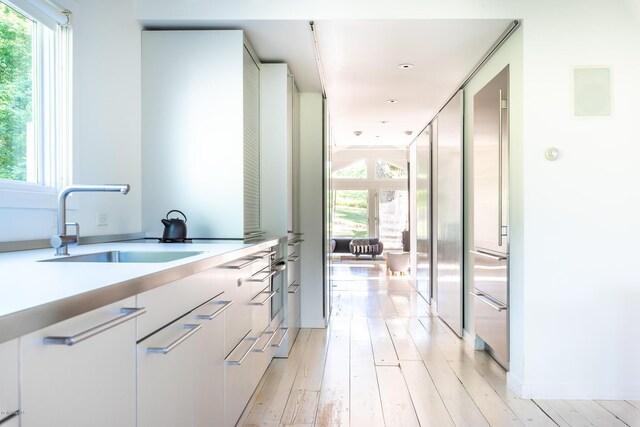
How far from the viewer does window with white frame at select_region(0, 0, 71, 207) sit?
2.04 meters

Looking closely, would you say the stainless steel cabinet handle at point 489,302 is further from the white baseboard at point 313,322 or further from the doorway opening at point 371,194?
the doorway opening at point 371,194

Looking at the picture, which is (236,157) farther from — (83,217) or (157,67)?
(83,217)

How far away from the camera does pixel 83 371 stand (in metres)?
0.91

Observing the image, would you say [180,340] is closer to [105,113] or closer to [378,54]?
[105,113]

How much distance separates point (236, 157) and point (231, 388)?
57.9 inches

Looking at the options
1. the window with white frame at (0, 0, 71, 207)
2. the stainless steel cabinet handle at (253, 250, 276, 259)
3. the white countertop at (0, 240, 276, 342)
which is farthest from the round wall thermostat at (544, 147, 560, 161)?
the window with white frame at (0, 0, 71, 207)

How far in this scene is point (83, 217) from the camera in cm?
246

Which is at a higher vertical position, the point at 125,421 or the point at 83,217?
the point at 83,217

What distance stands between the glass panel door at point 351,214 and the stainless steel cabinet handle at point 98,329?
11.4m

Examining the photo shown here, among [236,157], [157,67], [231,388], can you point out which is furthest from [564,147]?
[157,67]

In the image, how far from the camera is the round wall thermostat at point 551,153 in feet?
9.32

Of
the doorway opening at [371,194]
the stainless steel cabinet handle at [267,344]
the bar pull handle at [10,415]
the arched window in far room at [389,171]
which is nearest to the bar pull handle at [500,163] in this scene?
the stainless steel cabinet handle at [267,344]

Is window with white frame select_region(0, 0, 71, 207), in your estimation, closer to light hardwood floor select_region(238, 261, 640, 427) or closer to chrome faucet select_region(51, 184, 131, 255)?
chrome faucet select_region(51, 184, 131, 255)

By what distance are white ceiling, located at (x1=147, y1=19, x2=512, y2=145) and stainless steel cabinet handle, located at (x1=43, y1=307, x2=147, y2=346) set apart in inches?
92.7
